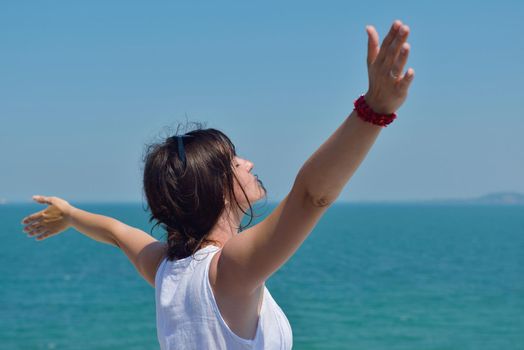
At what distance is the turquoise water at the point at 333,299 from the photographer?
72.0 feet

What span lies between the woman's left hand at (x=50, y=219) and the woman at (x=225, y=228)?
0.79m

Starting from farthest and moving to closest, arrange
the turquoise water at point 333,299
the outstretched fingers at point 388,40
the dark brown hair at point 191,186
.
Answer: the turquoise water at point 333,299, the dark brown hair at point 191,186, the outstretched fingers at point 388,40

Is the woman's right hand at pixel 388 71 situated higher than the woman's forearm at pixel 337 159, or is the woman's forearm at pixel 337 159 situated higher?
the woman's right hand at pixel 388 71

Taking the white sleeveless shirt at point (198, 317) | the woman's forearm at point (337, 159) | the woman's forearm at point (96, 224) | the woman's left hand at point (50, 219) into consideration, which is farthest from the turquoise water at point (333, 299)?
the woman's forearm at point (337, 159)

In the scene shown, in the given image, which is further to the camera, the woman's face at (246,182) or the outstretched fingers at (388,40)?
the woman's face at (246,182)

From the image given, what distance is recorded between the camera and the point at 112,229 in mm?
2799

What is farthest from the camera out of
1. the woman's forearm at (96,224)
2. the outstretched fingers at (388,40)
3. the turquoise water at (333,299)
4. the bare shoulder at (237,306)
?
the turquoise water at (333,299)

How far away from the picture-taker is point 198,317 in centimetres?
200

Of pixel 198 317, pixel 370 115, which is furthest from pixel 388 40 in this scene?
pixel 198 317

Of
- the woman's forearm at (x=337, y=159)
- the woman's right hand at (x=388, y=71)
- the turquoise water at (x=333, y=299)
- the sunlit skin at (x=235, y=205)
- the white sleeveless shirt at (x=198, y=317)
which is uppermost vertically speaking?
the woman's right hand at (x=388, y=71)

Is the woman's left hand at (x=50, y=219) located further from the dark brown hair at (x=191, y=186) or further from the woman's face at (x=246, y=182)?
the woman's face at (x=246, y=182)

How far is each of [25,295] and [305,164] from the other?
109 feet

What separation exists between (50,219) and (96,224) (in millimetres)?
314

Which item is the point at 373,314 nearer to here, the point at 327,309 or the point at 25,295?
the point at 327,309
